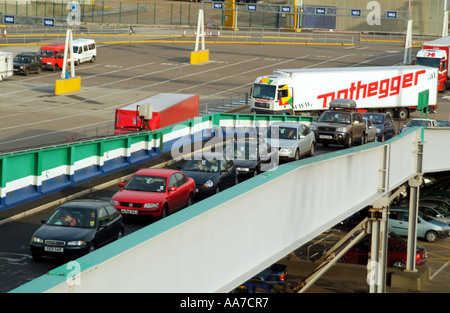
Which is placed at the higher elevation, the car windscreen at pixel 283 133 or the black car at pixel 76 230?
the car windscreen at pixel 283 133

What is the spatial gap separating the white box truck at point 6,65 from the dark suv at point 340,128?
30.8m

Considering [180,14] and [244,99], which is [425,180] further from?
[180,14]

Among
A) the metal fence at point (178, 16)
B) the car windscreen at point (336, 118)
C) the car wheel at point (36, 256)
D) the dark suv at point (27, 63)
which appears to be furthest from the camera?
the metal fence at point (178, 16)

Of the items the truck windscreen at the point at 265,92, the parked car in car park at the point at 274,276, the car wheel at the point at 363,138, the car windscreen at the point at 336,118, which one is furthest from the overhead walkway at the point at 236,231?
the truck windscreen at the point at 265,92

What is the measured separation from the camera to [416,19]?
327ft

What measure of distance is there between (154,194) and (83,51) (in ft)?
157

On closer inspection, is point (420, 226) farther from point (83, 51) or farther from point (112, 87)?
point (83, 51)

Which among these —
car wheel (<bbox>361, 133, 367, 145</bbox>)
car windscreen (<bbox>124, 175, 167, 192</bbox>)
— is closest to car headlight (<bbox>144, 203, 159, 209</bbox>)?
car windscreen (<bbox>124, 175, 167, 192</bbox>)

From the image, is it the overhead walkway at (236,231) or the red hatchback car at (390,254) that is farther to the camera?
the red hatchback car at (390,254)

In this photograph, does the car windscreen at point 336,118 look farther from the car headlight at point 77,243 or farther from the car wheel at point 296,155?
the car headlight at point 77,243

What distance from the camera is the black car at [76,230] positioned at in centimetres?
1727

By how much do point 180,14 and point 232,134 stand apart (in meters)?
69.4
